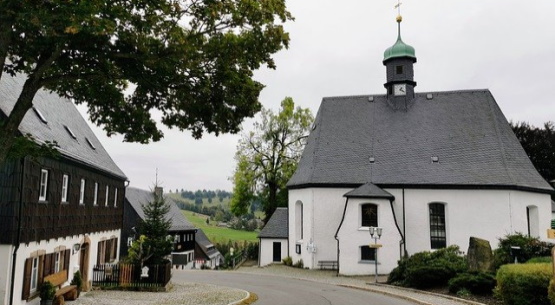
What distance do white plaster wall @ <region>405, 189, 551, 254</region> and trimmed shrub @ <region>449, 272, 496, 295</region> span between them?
1006cm

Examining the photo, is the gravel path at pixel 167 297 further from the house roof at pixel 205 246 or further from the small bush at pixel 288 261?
the house roof at pixel 205 246

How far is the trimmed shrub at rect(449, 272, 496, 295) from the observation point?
15.3 m

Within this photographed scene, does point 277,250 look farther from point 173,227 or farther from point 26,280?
point 26,280

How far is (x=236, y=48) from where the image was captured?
25.6 ft

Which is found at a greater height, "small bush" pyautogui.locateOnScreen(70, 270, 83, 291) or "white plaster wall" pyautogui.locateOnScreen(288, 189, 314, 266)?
"white plaster wall" pyautogui.locateOnScreen(288, 189, 314, 266)

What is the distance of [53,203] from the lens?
13836 mm

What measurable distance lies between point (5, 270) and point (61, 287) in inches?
170

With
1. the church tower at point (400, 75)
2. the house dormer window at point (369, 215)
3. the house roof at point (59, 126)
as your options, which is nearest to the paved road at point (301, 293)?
the house dormer window at point (369, 215)

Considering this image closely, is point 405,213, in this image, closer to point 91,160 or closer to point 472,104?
point 472,104

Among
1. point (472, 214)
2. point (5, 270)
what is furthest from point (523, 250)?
point (5, 270)

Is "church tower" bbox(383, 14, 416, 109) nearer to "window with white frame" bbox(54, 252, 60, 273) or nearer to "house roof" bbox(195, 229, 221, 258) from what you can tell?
"window with white frame" bbox(54, 252, 60, 273)

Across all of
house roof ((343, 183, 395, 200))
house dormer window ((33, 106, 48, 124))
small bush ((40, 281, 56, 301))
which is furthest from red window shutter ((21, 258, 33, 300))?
house roof ((343, 183, 395, 200))

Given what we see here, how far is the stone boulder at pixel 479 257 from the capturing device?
17198mm

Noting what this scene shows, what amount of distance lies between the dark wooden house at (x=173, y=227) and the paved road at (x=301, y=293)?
1905cm
